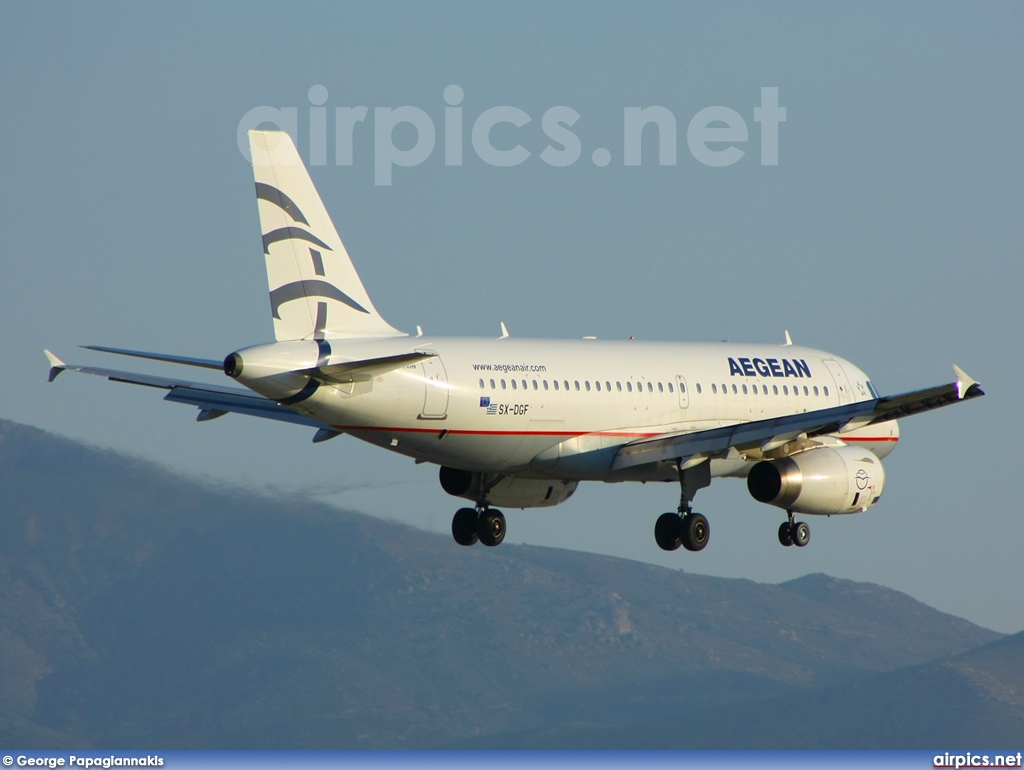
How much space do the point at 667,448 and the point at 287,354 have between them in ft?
40.0

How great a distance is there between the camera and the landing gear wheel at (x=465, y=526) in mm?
49438

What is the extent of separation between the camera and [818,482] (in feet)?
154

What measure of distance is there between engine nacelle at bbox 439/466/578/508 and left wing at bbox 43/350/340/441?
4.11 meters

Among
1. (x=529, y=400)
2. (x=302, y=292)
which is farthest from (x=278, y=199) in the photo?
A: (x=529, y=400)

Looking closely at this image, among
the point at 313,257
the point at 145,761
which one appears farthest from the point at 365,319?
the point at 145,761

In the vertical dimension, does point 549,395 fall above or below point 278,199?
below

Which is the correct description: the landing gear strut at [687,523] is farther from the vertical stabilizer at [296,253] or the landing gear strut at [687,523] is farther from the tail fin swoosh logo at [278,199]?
the tail fin swoosh logo at [278,199]

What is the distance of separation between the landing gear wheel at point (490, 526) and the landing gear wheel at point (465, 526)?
0.66ft

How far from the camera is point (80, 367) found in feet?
152

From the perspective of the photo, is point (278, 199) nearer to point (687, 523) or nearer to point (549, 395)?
point (549, 395)

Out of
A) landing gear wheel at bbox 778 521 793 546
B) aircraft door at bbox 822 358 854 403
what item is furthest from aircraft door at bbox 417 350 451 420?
aircraft door at bbox 822 358 854 403

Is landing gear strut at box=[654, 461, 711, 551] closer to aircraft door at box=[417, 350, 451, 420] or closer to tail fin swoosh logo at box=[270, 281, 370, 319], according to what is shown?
aircraft door at box=[417, 350, 451, 420]

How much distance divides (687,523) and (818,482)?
3.84m

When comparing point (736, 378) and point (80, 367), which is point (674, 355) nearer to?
point (736, 378)
